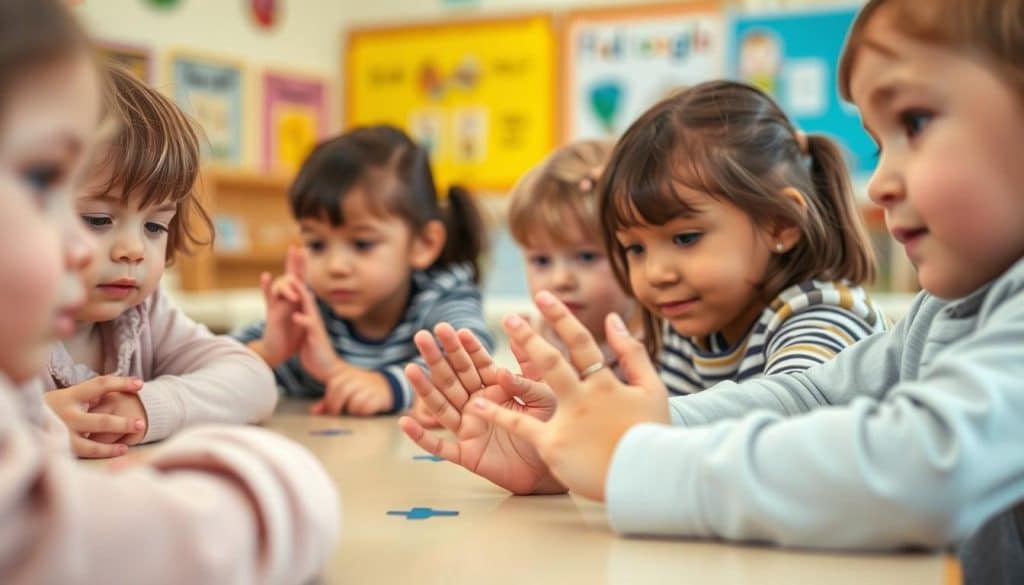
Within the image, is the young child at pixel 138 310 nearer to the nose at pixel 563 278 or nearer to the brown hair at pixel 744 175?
the brown hair at pixel 744 175

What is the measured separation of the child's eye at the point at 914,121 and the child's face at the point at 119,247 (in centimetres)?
63

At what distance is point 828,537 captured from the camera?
58cm

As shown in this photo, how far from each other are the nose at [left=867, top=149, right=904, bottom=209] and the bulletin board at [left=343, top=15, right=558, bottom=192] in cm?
329

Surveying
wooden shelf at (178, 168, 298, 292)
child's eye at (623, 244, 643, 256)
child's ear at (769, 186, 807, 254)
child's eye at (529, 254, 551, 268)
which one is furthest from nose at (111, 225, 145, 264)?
wooden shelf at (178, 168, 298, 292)

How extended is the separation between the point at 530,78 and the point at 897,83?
3.43m

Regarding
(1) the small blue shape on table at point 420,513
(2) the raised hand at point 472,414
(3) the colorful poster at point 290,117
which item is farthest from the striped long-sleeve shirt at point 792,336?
(3) the colorful poster at point 290,117

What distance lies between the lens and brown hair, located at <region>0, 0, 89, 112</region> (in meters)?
0.43

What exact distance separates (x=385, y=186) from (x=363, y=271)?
139 millimetres

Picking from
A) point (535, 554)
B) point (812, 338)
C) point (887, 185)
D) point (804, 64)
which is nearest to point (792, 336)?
point (812, 338)

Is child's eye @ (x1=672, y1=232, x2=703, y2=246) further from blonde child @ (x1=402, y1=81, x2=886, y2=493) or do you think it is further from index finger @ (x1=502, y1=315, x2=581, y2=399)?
index finger @ (x1=502, y1=315, x2=581, y2=399)

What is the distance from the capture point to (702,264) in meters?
1.13

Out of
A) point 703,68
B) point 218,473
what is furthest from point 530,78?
point 218,473

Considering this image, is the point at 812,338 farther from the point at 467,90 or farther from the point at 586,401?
the point at 467,90

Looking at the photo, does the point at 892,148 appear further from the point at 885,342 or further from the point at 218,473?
→ the point at 218,473
